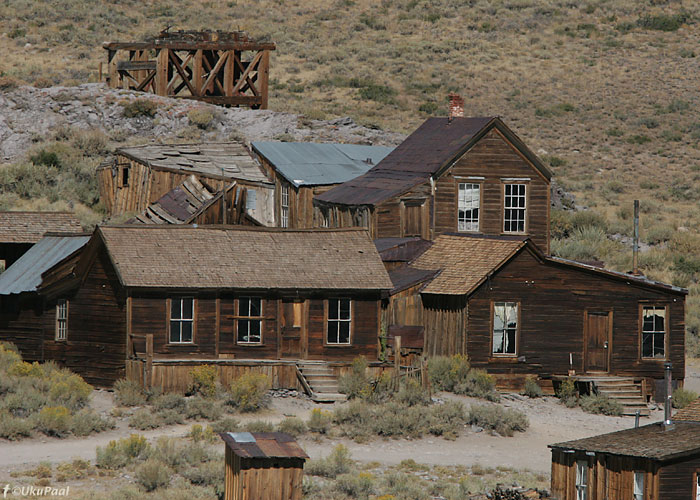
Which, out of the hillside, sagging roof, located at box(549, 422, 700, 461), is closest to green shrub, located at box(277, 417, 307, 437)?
sagging roof, located at box(549, 422, 700, 461)

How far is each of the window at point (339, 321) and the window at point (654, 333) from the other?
25.1 feet

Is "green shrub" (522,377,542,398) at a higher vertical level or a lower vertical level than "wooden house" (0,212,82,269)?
lower

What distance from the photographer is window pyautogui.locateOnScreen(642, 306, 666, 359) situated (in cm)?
3453

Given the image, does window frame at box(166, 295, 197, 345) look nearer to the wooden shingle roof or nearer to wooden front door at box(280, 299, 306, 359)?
Answer: wooden front door at box(280, 299, 306, 359)

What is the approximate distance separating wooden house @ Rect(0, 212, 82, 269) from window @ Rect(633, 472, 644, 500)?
20.8 metres

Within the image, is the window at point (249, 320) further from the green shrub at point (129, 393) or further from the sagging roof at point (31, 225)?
the sagging roof at point (31, 225)

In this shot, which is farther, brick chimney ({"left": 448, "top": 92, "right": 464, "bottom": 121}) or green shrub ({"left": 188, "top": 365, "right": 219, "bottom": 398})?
brick chimney ({"left": 448, "top": 92, "right": 464, "bottom": 121})

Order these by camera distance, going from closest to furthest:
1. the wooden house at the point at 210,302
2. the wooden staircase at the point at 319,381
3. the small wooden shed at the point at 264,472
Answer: the small wooden shed at the point at 264,472
the wooden staircase at the point at 319,381
the wooden house at the point at 210,302

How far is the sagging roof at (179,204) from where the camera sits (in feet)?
140

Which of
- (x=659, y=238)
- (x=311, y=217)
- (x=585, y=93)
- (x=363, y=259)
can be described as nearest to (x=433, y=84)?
Answer: (x=585, y=93)

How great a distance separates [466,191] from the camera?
39375 millimetres

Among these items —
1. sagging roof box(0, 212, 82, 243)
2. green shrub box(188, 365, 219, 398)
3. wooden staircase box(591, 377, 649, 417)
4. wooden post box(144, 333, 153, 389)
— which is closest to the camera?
wooden post box(144, 333, 153, 389)

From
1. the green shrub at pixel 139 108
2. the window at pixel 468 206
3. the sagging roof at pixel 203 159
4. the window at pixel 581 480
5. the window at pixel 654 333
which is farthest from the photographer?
the green shrub at pixel 139 108

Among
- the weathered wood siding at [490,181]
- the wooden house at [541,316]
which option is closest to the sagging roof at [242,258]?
the wooden house at [541,316]
